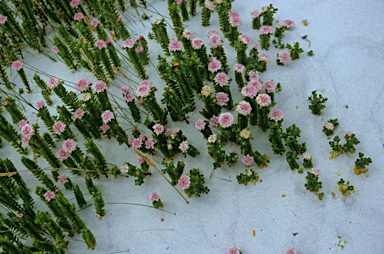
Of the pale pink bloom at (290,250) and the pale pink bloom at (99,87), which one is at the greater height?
the pale pink bloom at (99,87)

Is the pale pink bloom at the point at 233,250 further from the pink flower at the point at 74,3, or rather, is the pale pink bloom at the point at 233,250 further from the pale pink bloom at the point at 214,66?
the pink flower at the point at 74,3

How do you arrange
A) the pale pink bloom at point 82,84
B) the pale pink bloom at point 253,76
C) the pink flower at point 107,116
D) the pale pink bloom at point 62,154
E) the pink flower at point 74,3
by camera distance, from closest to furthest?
the pale pink bloom at point 62,154 < the pink flower at point 107,116 < the pale pink bloom at point 82,84 < the pale pink bloom at point 253,76 < the pink flower at point 74,3

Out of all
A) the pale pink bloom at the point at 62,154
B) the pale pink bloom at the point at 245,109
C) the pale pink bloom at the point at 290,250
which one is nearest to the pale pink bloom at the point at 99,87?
the pale pink bloom at the point at 62,154

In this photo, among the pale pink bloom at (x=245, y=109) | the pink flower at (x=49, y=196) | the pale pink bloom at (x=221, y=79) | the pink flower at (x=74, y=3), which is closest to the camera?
the pink flower at (x=49, y=196)

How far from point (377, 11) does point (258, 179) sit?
161 inches

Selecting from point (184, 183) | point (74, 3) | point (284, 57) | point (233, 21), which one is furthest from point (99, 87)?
point (284, 57)

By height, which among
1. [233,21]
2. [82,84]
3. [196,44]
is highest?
[233,21]

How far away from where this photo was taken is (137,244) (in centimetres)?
367

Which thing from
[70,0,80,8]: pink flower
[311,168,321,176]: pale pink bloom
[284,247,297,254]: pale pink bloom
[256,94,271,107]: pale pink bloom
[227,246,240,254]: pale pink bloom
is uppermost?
[70,0,80,8]: pink flower

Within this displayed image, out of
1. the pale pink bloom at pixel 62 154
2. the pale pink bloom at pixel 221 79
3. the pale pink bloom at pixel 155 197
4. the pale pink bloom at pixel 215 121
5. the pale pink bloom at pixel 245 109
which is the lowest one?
the pale pink bloom at pixel 155 197

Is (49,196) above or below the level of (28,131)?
below

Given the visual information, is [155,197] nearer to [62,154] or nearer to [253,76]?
[62,154]

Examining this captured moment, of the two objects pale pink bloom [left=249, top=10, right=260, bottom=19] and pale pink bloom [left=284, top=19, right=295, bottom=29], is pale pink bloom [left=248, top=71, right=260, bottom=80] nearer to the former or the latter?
pale pink bloom [left=249, top=10, right=260, bottom=19]

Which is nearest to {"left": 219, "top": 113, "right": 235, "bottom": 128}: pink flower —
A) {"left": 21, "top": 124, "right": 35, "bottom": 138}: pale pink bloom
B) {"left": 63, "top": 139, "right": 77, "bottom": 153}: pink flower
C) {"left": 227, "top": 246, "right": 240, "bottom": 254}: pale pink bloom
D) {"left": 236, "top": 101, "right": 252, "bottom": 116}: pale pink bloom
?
{"left": 236, "top": 101, "right": 252, "bottom": 116}: pale pink bloom
